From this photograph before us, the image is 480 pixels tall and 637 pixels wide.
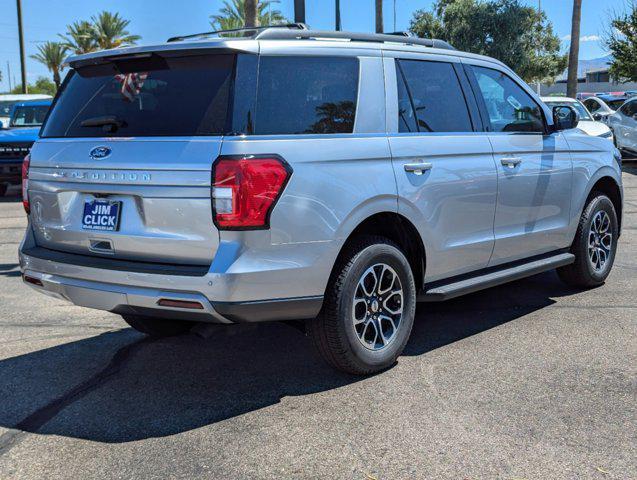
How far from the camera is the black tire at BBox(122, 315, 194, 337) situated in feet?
17.1

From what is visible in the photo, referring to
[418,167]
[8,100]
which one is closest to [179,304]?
[418,167]

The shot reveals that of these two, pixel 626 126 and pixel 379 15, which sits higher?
pixel 379 15

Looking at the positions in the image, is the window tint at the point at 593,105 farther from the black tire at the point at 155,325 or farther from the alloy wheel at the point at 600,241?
the black tire at the point at 155,325

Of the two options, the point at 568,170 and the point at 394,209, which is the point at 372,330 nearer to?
the point at 394,209

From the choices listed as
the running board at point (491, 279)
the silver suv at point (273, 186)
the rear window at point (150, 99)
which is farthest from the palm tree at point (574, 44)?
the rear window at point (150, 99)

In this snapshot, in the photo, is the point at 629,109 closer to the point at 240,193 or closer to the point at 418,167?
the point at 418,167

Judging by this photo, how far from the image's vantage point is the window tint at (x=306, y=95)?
4.02m

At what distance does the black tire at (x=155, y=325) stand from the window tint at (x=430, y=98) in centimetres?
203

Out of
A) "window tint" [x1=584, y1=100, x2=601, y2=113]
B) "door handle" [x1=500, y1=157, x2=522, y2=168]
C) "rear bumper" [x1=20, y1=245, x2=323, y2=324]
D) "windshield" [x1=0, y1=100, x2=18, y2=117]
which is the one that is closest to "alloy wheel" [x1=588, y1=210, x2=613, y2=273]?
"door handle" [x1=500, y1=157, x2=522, y2=168]

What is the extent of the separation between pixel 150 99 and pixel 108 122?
11.1 inches

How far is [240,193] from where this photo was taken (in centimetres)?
377

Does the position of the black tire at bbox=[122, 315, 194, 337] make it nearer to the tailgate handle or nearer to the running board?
the tailgate handle

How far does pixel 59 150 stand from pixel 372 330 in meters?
2.11

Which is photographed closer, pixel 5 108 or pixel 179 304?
pixel 179 304
